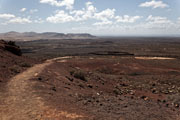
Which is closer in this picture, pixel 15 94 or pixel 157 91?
pixel 15 94

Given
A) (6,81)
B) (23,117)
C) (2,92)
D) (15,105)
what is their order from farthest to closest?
(6,81)
(2,92)
(15,105)
(23,117)

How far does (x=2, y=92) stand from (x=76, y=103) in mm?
4587

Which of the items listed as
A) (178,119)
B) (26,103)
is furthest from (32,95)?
(178,119)

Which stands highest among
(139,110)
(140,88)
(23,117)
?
(23,117)

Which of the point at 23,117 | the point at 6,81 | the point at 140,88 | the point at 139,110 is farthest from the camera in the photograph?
the point at 140,88

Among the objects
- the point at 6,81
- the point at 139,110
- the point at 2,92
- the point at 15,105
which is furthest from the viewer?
the point at 6,81

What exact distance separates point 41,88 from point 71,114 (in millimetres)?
4038

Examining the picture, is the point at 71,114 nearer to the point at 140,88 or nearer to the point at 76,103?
the point at 76,103

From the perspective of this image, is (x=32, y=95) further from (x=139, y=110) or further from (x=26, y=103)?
(x=139, y=110)

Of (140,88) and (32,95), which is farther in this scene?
(140,88)

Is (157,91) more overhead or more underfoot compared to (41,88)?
more underfoot

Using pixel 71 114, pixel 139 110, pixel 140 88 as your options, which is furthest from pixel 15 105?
pixel 140 88

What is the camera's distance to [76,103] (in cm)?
862

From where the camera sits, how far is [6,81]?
11297 millimetres
